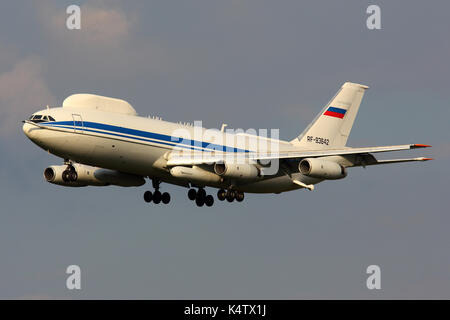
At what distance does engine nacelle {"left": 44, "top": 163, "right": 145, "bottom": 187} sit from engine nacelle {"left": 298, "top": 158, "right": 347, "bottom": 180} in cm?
1333

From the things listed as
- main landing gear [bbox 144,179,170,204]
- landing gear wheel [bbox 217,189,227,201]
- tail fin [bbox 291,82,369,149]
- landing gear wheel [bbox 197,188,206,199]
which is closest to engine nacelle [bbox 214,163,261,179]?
landing gear wheel [bbox 217,189,227,201]

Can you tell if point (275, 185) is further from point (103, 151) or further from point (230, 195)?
point (103, 151)

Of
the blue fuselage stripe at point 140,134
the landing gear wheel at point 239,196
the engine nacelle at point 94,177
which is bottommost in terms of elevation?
the landing gear wheel at point 239,196

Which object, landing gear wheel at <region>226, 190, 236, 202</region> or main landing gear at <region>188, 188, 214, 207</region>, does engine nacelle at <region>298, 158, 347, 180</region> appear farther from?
main landing gear at <region>188, 188, 214, 207</region>

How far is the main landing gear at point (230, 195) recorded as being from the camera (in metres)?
76.8

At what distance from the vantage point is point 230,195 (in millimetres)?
76812

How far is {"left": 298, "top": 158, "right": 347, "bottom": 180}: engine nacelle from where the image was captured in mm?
74812

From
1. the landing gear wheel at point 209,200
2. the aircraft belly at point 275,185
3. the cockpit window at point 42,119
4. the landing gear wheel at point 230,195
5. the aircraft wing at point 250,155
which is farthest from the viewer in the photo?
the landing gear wheel at point 209,200

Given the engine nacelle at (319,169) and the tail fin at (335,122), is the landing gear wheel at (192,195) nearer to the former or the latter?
the engine nacelle at (319,169)

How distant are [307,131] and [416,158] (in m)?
13.2

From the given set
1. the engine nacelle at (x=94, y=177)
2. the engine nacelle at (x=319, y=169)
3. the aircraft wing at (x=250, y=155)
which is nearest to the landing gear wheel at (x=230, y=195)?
the aircraft wing at (x=250, y=155)

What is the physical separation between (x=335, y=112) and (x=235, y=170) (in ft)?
52.7

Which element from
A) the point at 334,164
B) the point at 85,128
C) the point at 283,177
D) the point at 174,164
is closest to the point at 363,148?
the point at 334,164

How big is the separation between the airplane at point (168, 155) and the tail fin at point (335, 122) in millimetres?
303
